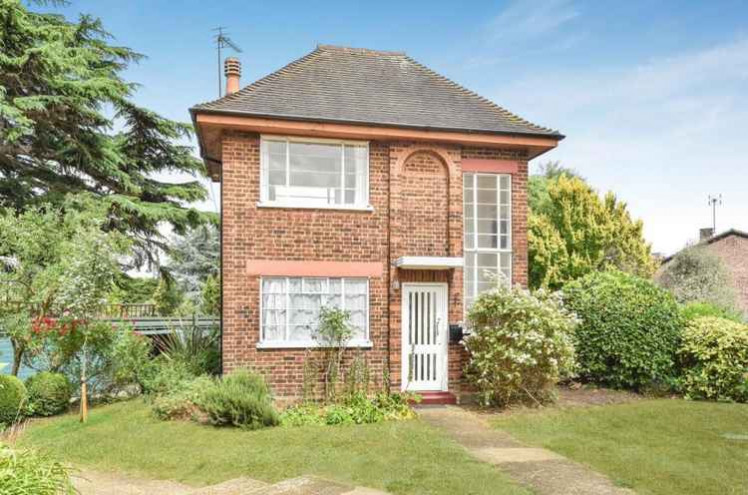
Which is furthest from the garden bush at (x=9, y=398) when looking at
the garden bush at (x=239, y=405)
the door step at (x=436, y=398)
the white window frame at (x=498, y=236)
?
the white window frame at (x=498, y=236)

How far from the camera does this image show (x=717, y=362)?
44.5 feet

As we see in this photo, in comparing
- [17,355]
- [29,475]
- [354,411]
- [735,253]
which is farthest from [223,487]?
[735,253]

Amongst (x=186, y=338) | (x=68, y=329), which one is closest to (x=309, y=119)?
(x=186, y=338)

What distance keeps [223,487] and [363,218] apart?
23.4 ft

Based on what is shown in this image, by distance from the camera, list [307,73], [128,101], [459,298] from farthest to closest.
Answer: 1. [128,101]
2. [307,73]
3. [459,298]

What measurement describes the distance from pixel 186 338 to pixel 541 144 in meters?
9.09

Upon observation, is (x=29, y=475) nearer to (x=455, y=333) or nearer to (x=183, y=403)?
(x=183, y=403)

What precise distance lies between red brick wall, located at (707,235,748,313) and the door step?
21514 millimetres

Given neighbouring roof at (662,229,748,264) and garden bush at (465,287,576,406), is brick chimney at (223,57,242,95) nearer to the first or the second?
garden bush at (465,287,576,406)

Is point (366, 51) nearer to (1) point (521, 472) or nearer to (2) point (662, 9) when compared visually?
(2) point (662, 9)

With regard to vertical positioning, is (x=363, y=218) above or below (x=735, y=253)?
below

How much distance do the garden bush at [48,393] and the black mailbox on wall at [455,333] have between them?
865 centimetres

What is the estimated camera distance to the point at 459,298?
45.0 feet

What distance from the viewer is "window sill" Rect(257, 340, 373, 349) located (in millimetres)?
12802
